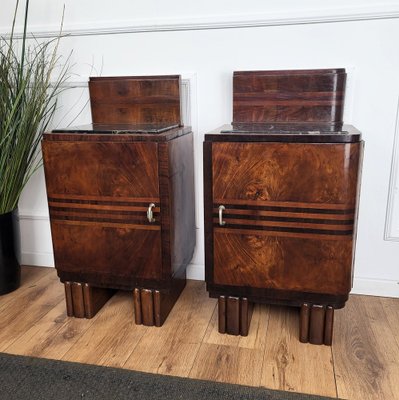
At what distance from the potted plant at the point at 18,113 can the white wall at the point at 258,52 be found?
0.21ft

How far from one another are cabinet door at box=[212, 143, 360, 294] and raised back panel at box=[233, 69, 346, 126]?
340mm

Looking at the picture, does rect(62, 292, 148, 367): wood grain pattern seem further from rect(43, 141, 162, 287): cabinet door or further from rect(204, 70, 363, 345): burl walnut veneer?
rect(204, 70, 363, 345): burl walnut veneer

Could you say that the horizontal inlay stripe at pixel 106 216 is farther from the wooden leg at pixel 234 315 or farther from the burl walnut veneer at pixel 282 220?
the wooden leg at pixel 234 315

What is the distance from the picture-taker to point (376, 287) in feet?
5.08

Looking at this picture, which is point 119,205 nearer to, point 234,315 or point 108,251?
point 108,251

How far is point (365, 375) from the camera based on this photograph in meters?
1.11

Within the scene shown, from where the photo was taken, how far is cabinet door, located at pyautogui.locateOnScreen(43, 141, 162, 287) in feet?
3.99

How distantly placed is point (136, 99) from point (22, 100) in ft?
1.35

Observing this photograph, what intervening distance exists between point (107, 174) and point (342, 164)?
2.20ft

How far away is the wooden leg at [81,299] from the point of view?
139cm

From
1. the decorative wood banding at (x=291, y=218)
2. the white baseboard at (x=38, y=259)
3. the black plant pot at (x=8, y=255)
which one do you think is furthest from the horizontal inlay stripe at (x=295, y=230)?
the white baseboard at (x=38, y=259)

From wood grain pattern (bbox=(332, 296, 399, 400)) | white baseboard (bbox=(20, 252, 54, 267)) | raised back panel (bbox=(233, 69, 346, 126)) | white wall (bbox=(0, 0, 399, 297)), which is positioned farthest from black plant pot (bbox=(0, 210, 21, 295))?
wood grain pattern (bbox=(332, 296, 399, 400))

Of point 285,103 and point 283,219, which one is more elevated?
point 285,103

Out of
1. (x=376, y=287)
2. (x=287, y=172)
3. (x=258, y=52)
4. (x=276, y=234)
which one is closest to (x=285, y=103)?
(x=258, y=52)
